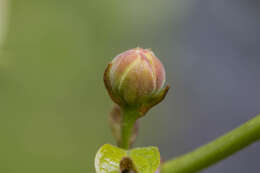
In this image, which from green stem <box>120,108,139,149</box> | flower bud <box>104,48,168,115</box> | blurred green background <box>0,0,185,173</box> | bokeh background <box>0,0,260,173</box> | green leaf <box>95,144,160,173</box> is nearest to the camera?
green leaf <box>95,144,160,173</box>

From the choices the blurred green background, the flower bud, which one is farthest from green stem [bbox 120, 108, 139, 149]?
the blurred green background

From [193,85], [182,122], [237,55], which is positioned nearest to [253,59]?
[237,55]

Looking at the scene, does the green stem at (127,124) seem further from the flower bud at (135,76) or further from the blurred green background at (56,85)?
the blurred green background at (56,85)

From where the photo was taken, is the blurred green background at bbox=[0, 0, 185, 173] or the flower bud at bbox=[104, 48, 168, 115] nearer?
the flower bud at bbox=[104, 48, 168, 115]

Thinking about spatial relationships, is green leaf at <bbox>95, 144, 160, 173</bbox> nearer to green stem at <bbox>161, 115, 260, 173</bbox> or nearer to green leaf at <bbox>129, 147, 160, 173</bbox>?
green leaf at <bbox>129, 147, 160, 173</bbox>

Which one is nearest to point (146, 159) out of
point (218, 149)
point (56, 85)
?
point (218, 149)

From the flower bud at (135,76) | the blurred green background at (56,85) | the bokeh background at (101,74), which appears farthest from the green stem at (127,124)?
the blurred green background at (56,85)

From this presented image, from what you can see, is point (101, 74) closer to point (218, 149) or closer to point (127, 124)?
point (127, 124)
